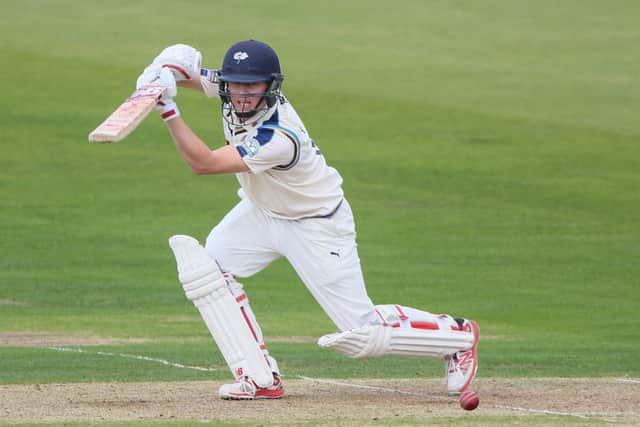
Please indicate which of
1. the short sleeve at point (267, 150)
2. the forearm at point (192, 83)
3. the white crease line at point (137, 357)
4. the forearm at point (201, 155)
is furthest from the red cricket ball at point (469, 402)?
the white crease line at point (137, 357)

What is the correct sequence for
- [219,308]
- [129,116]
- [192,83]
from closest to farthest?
[129,116] → [219,308] → [192,83]

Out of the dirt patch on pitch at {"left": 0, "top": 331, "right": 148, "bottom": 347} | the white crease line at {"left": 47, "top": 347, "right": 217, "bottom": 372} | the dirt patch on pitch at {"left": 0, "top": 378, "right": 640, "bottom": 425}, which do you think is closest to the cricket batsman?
the dirt patch on pitch at {"left": 0, "top": 378, "right": 640, "bottom": 425}

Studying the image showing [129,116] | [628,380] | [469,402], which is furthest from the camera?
[628,380]

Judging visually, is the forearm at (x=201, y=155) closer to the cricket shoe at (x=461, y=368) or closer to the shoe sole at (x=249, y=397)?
the shoe sole at (x=249, y=397)

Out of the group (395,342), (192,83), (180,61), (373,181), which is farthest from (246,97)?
(373,181)

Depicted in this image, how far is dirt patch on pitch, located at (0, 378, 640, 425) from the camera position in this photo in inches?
286

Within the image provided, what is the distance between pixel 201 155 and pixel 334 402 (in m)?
1.64

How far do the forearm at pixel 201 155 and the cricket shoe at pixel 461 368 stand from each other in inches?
65.7

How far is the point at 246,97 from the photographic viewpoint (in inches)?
298

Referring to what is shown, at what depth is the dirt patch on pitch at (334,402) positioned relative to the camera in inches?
286

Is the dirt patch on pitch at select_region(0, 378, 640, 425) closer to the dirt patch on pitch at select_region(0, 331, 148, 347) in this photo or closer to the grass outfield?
the grass outfield

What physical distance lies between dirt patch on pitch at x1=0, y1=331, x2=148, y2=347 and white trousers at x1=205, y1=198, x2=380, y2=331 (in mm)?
4135

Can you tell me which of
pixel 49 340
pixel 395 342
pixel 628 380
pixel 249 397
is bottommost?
pixel 49 340

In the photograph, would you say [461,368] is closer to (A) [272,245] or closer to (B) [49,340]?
(A) [272,245]
